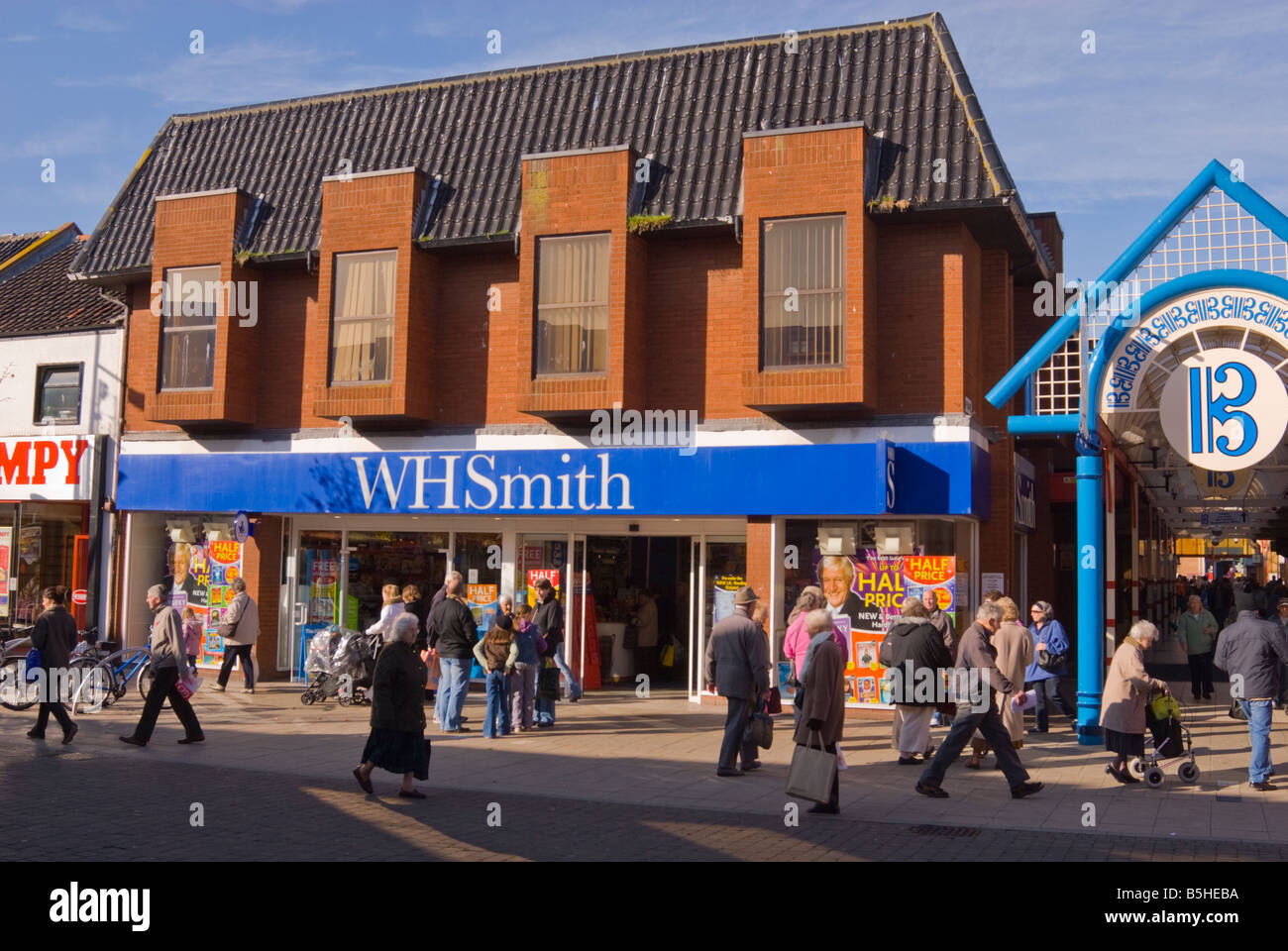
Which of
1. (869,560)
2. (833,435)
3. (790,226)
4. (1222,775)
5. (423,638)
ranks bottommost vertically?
(1222,775)

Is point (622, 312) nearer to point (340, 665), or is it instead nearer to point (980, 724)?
point (340, 665)

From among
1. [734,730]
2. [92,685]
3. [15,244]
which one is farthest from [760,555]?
[15,244]

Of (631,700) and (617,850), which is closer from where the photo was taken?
(617,850)

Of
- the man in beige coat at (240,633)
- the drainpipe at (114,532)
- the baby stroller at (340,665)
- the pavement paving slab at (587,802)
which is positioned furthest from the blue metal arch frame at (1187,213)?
the drainpipe at (114,532)

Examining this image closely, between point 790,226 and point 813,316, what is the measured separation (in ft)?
4.21

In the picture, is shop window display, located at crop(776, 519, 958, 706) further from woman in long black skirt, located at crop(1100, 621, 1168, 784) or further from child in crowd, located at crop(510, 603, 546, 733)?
woman in long black skirt, located at crop(1100, 621, 1168, 784)

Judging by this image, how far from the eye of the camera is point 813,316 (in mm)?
16328

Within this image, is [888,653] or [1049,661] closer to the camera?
[888,653]

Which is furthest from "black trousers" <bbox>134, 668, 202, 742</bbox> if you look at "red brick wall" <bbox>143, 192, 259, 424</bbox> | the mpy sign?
the mpy sign

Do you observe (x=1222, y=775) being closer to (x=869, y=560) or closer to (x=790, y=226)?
(x=869, y=560)

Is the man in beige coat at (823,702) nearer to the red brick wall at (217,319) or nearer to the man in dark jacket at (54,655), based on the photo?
the man in dark jacket at (54,655)

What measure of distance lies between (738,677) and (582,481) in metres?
5.90

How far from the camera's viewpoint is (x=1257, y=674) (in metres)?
11.7
